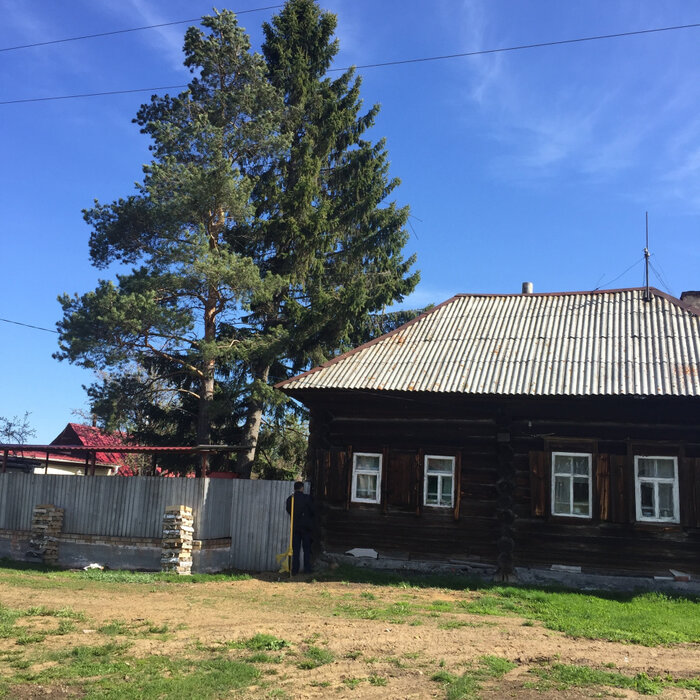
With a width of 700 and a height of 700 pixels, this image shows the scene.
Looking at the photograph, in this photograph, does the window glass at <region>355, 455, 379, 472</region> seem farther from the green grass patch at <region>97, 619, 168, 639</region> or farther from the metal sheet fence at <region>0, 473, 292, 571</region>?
the green grass patch at <region>97, 619, 168, 639</region>

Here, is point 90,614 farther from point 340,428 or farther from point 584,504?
point 584,504

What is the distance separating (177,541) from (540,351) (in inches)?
330

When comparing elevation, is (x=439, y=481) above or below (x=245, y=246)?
below

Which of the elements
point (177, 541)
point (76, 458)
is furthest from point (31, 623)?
point (76, 458)

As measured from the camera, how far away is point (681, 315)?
15570 mm

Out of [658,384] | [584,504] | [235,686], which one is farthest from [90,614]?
[658,384]

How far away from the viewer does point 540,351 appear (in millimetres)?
15023

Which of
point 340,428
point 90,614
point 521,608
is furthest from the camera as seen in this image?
point 340,428

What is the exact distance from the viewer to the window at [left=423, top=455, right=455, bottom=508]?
575 inches

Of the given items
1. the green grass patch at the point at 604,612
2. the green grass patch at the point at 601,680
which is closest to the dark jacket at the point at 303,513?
the green grass patch at the point at 604,612

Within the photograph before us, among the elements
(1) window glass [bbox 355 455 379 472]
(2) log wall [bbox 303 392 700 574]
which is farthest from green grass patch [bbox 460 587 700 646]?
(1) window glass [bbox 355 455 379 472]

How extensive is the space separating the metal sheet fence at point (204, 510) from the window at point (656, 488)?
6996 millimetres

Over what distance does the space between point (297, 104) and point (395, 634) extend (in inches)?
752

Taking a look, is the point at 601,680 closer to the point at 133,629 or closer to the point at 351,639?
the point at 351,639
